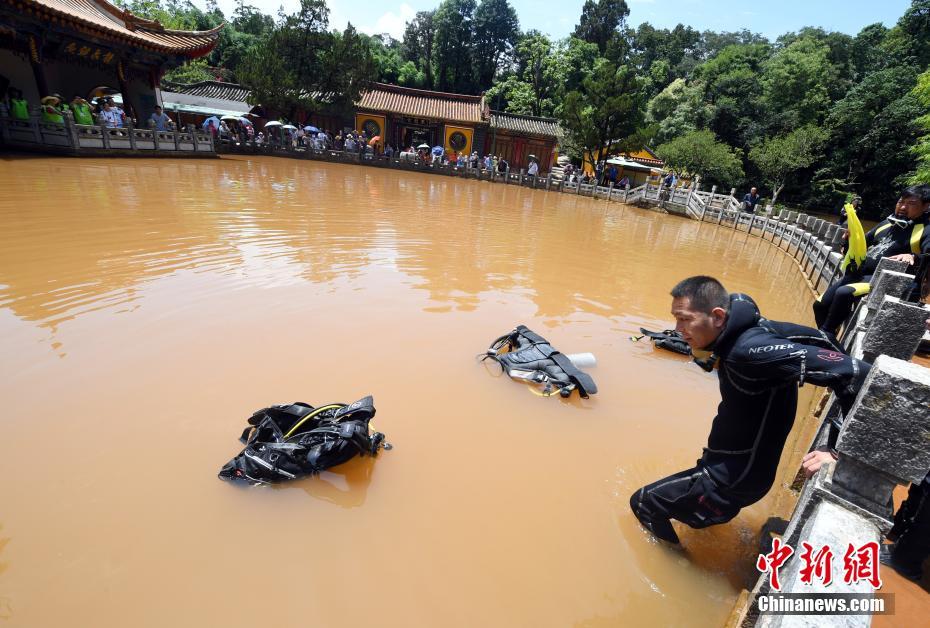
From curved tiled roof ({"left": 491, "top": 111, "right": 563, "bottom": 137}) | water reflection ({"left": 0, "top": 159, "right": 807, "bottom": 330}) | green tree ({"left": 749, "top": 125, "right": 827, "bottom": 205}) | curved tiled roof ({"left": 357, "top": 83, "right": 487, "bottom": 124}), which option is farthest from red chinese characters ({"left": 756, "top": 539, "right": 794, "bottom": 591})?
curved tiled roof ({"left": 491, "top": 111, "right": 563, "bottom": 137})

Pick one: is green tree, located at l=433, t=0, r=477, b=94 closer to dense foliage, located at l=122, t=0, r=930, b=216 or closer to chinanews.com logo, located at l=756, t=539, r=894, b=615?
dense foliage, located at l=122, t=0, r=930, b=216

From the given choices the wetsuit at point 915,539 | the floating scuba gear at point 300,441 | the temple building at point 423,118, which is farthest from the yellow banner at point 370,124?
the wetsuit at point 915,539

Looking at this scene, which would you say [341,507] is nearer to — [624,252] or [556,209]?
[624,252]

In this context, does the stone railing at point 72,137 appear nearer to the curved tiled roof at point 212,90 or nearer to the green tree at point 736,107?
the curved tiled roof at point 212,90

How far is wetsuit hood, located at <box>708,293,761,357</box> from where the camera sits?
2182mm

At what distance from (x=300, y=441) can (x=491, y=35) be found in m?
50.2

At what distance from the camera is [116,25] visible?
688 inches

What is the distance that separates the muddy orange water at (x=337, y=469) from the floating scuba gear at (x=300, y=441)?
129mm

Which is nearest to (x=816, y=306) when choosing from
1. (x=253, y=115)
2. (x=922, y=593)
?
(x=922, y=593)

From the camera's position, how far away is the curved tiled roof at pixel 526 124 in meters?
32.2

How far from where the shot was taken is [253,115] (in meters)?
29.0

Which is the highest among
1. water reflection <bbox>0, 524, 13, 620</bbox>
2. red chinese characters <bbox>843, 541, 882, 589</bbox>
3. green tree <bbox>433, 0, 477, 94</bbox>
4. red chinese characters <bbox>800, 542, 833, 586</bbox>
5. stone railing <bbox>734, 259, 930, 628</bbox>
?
green tree <bbox>433, 0, 477, 94</bbox>

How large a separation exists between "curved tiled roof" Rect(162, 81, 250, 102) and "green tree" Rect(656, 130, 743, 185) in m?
29.4

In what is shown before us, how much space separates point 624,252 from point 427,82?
39.6 metres
